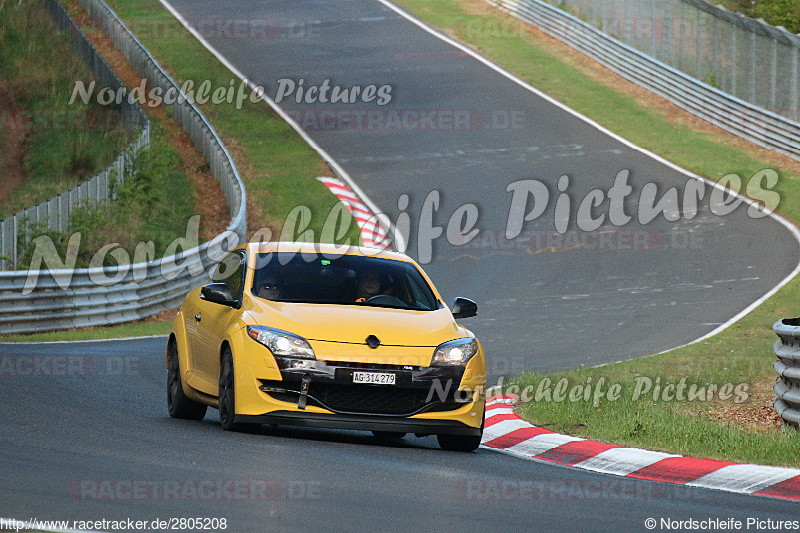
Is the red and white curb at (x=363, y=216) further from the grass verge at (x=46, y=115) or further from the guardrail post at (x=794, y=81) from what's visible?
the guardrail post at (x=794, y=81)

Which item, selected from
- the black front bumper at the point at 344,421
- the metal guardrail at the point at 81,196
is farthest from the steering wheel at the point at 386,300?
the metal guardrail at the point at 81,196

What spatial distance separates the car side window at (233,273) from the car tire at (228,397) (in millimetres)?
718

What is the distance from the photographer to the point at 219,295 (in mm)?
10000

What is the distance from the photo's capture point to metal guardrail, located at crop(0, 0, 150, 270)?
21.6 metres

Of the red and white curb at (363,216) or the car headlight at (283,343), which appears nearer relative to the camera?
the car headlight at (283,343)

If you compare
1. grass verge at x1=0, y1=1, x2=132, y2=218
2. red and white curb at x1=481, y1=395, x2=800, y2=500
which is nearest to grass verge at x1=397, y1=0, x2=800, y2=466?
red and white curb at x1=481, y1=395, x2=800, y2=500

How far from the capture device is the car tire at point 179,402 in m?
10.8

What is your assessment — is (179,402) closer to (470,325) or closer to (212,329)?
(212,329)

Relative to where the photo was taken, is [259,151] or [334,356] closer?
[334,356]

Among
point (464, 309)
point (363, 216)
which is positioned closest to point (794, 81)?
point (363, 216)

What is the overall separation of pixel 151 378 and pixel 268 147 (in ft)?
76.8

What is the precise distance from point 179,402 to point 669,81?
31315 mm

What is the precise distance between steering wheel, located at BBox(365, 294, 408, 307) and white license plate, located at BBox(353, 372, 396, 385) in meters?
1.14

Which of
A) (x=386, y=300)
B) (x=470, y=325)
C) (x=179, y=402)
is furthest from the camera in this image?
(x=470, y=325)
